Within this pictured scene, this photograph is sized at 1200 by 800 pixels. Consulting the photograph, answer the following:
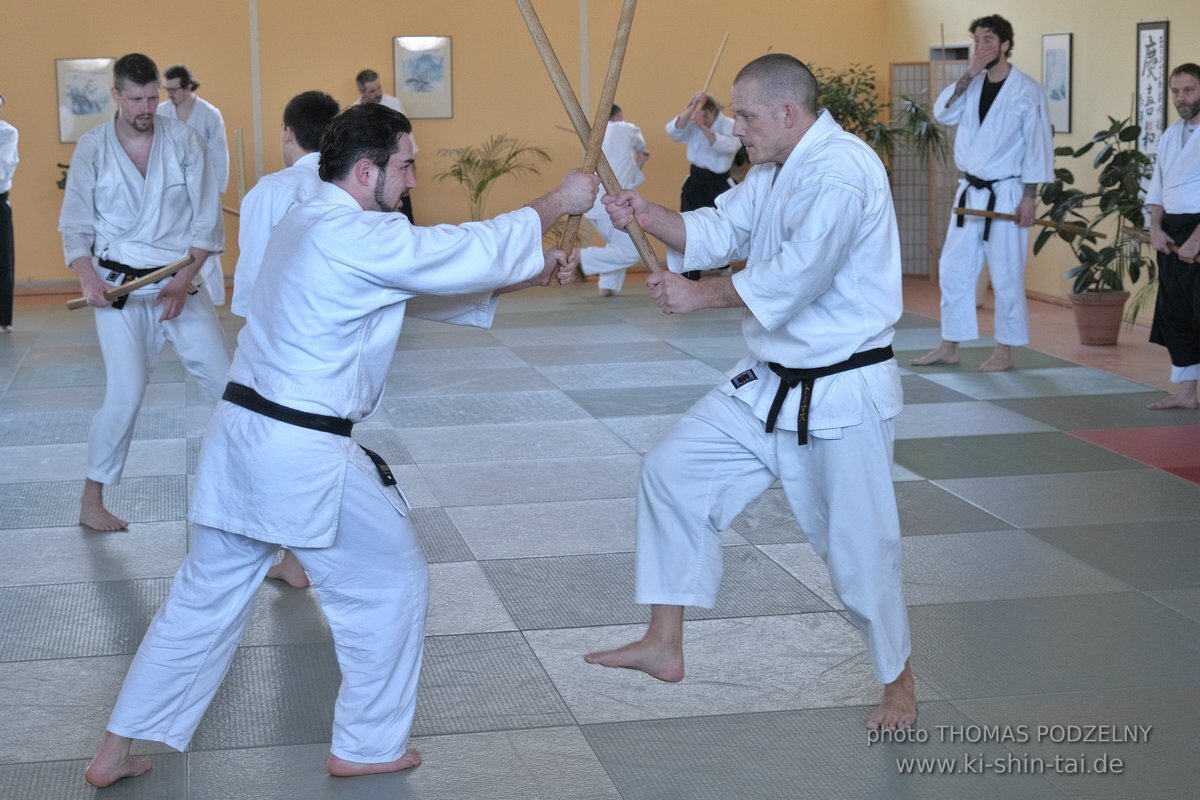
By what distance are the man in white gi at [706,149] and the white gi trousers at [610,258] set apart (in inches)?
22.6

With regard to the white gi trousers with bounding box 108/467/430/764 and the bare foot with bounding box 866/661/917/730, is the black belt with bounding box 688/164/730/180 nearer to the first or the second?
the bare foot with bounding box 866/661/917/730

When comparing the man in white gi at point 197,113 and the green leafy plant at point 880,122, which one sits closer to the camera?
the man in white gi at point 197,113

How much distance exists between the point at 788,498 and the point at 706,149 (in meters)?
7.92

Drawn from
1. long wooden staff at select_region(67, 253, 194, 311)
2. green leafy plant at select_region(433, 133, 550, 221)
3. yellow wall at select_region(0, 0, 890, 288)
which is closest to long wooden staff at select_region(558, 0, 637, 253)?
long wooden staff at select_region(67, 253, 194, 311)

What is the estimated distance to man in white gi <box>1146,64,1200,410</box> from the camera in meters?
6.16

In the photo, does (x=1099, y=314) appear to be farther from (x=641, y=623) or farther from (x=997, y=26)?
(x=641, y=623)

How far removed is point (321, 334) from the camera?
2.57 meters

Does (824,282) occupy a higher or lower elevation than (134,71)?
lower

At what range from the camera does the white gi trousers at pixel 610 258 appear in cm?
1080

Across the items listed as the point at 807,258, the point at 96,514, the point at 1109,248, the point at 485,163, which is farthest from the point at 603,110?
the point at 485,163

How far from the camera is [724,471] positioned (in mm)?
2975

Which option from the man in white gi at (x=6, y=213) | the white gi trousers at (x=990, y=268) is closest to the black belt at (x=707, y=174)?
the white gi trousers at (x=990, y=268)

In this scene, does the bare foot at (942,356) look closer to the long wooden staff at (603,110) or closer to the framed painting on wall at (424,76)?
the long wooden staff at (603,110)

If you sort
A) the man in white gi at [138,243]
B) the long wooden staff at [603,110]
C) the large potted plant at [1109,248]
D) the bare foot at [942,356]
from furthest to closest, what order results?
the large potted plant at [1109,248]
the bare foot at [942,356]
the man in white gi at [138,243]
the long wooden staff at [603,110]
